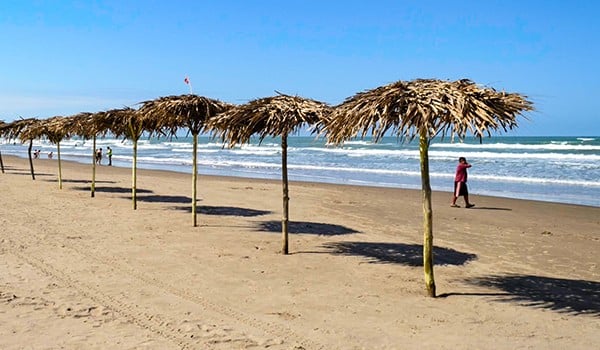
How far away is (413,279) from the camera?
7.18 metres

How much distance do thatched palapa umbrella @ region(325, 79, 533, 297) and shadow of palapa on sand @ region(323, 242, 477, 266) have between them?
2308 millimetres

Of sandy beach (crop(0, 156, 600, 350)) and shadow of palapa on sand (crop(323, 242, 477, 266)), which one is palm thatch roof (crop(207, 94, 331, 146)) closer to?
sandy beach (crop(0, 156, 600, 350))

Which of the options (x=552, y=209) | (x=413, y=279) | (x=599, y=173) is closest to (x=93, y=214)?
(x=413, y=279)

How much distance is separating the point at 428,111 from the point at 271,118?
110 inches

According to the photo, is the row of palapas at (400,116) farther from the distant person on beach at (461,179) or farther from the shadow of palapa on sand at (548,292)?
the distant person on beach at (461,179)

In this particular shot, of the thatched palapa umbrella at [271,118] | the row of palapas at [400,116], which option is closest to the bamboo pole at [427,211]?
the row of palapas at [400,116]

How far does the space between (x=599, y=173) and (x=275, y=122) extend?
2532cm

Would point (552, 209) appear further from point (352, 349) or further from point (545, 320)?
point (352, 349)

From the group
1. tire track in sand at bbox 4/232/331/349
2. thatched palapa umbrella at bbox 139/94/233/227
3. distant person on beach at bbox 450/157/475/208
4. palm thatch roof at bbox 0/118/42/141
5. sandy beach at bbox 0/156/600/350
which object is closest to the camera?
tire track in sand at bbox 4/232/331/349

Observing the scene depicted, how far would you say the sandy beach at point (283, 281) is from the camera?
16.5ft

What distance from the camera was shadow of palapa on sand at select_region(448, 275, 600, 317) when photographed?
6203 mm

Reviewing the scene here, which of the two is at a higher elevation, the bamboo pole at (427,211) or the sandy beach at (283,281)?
the bamboo pole at (427,211)

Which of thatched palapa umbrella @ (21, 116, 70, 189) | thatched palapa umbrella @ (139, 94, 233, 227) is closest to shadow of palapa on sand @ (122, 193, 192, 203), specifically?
thatched palapa umbrella @ (21, 116, 70, 189)

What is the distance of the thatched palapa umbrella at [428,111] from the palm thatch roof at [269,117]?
5.08 feet
